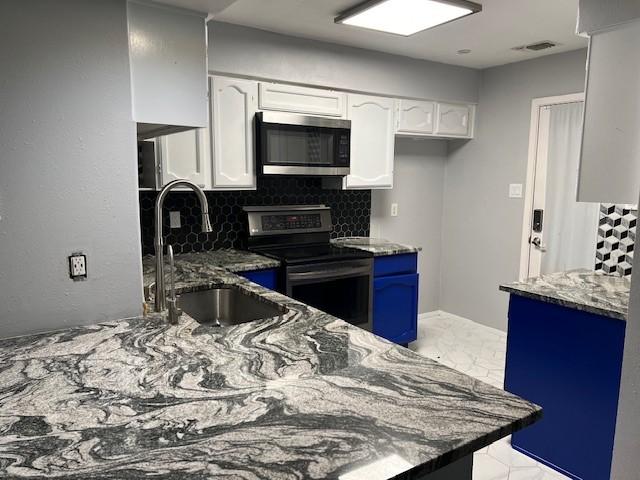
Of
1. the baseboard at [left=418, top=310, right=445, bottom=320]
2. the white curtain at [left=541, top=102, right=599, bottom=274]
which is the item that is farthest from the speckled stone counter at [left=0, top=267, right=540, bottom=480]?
the baseboard at [left=418, top=310, right=445, bottom=320]

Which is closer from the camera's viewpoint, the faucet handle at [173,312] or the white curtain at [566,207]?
the faucet handle at [173,312]

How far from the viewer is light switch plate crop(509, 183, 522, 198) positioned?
12.5ft

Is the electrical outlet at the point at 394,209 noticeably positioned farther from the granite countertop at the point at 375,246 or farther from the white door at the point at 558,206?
the white door at the point at 558,206

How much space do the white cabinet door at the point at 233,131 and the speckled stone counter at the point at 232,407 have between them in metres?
1.59

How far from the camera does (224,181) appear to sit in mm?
2887

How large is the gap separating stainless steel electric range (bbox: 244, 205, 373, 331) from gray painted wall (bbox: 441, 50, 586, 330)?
4.76 feet

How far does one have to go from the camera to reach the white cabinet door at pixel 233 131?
2.82 m

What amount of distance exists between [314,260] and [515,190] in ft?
6.47

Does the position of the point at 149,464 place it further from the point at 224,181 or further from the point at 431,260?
the point at 431,260

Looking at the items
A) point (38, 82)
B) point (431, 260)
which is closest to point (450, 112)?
point (431, 260)

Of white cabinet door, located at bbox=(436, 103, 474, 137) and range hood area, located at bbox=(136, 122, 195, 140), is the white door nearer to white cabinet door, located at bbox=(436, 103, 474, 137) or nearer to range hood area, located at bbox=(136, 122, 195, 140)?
white cabinet door, located at bbox=(436, 103, 474, 137)

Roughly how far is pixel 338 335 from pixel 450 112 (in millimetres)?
3020

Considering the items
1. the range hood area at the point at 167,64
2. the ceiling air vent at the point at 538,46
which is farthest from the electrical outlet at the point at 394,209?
the range hood area at the point at 167,64

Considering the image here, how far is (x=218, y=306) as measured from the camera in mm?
2174
